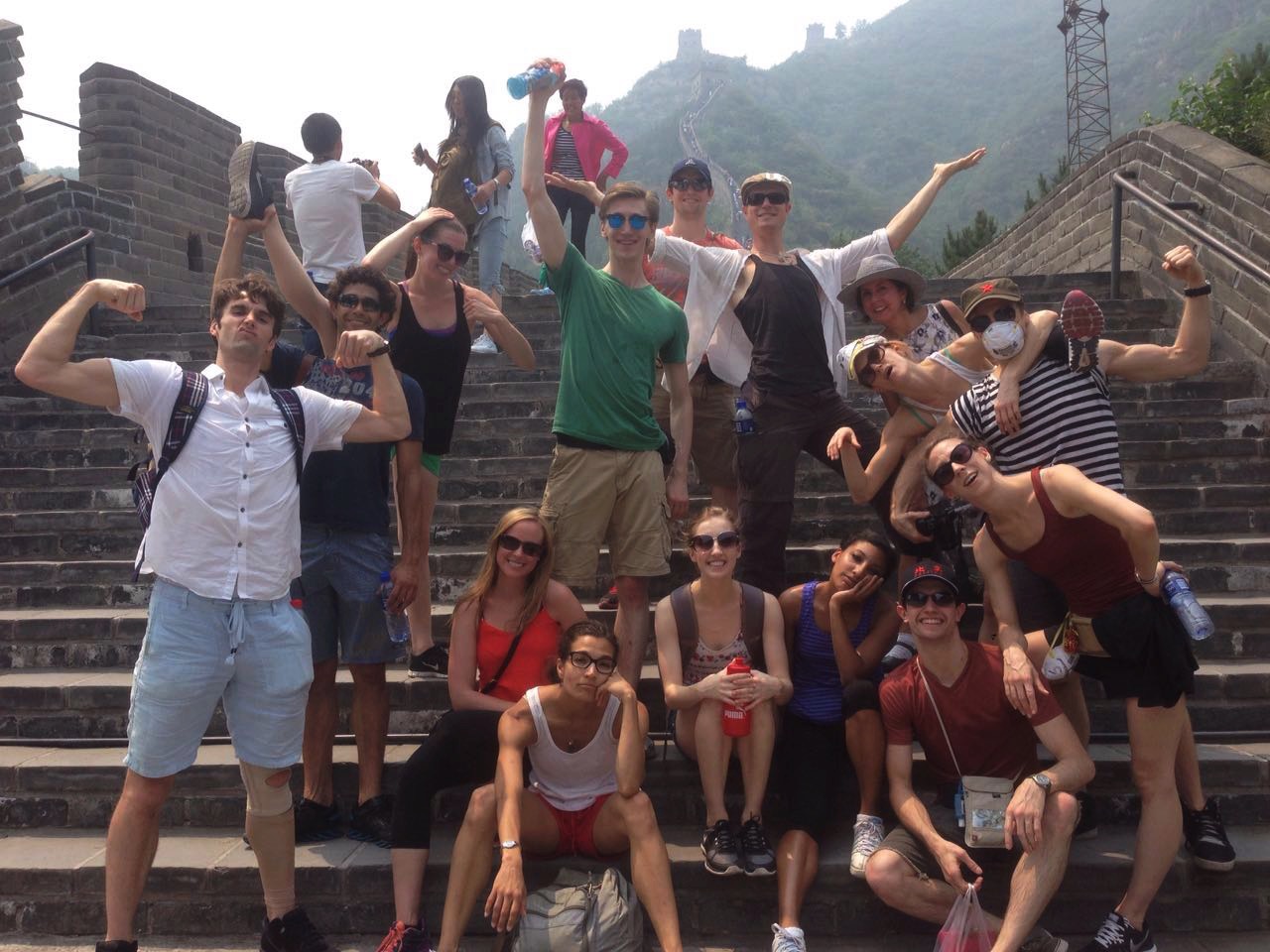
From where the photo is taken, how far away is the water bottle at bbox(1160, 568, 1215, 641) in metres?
3.01

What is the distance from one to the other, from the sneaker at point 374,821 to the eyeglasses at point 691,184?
111 inches

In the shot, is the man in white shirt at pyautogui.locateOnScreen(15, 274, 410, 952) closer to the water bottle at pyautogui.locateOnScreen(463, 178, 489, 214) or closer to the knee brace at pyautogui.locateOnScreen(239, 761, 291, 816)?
the knee brace at pyautogui.locateOnScreen(239, 761, 291, 816)

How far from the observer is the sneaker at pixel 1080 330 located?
3.38 m

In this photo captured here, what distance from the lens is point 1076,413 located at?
11.2 ft

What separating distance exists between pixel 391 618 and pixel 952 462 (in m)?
2.03

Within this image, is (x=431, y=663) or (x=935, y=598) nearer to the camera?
(x=935, y=598)

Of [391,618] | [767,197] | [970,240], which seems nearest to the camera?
[391,618]

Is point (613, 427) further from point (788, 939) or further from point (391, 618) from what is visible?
point (788, 939)

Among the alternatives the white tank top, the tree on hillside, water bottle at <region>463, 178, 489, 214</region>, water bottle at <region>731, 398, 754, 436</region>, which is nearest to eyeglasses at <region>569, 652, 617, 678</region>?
the white tank top

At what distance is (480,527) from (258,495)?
7.91 ft

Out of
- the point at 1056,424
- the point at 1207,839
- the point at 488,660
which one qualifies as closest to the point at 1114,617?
the point at 1056,424

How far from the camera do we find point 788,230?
2363 inches

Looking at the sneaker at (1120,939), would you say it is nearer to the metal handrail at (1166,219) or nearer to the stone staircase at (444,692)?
the stone staircase at (444,692)

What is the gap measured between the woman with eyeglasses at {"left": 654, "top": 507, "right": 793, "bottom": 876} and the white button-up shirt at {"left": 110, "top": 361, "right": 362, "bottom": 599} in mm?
1371
